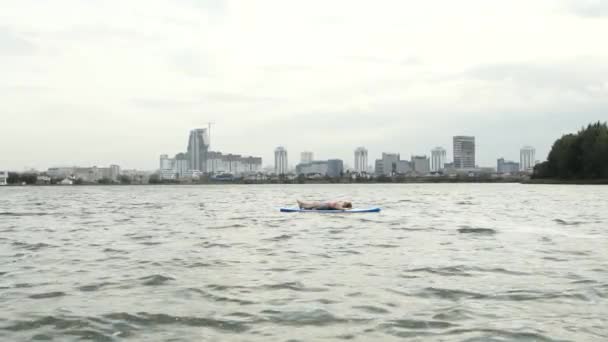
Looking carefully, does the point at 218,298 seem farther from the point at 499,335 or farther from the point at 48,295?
the point at 499,335

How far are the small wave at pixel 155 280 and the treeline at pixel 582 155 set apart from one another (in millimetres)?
111816

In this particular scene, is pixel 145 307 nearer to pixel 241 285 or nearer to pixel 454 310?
pixel 241 285

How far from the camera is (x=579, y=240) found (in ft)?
66.3

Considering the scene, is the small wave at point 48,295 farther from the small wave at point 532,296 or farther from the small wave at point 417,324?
the small wave at point 532,296

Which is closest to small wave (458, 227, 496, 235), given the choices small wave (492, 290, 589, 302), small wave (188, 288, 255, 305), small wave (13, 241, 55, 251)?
small wave (492, 290, 589, 302)

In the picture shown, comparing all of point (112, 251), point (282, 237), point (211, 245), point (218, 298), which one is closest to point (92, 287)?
point (218, 298)

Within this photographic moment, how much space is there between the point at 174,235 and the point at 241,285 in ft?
40.5

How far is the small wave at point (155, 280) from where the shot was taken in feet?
41.1

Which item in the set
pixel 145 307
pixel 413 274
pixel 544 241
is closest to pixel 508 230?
pixel 544 241

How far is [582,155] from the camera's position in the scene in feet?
378

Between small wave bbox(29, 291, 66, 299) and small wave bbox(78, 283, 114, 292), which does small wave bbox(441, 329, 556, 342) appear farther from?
small wave bbox(29, 291, 66, 299)

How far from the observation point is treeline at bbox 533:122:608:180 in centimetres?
11006

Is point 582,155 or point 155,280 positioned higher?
point 582,155

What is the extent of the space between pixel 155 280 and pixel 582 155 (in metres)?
118
